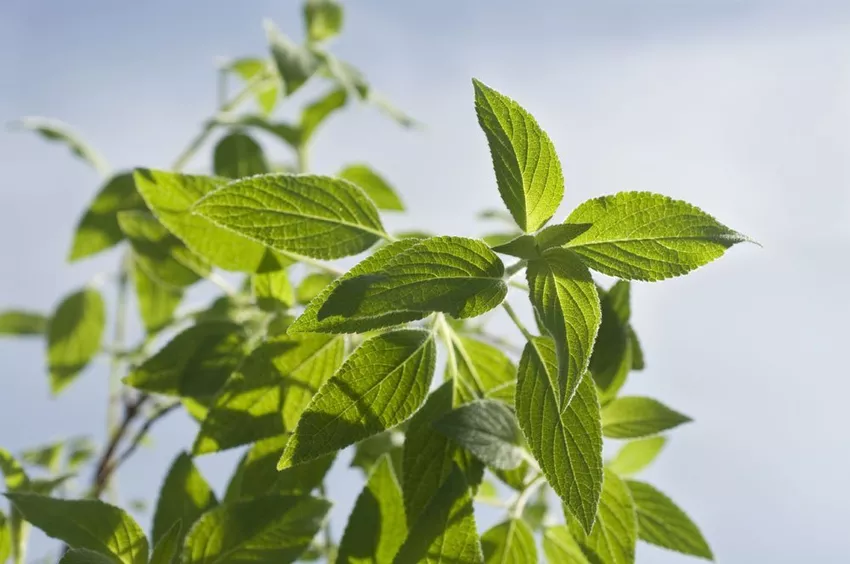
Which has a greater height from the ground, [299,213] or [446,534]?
[299,213]

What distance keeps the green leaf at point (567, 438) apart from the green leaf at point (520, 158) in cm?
13

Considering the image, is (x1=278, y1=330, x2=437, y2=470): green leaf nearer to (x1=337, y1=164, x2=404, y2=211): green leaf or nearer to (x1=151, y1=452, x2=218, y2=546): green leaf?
(x1=151, y1=452, x2=218, y2=546): green leaf

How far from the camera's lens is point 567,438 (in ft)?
2.13

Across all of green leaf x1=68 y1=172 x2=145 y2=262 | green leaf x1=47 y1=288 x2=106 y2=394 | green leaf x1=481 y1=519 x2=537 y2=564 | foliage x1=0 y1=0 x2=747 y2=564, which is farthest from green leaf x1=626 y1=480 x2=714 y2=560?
green leaf x1=47 y1=288 x2=106 y2=394

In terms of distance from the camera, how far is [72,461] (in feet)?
6.20

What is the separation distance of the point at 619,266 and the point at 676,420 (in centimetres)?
31

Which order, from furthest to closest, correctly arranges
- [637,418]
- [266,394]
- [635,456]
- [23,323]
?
1. [23,323]
2. [635,456]
3. [637,418]
4. [266,394]

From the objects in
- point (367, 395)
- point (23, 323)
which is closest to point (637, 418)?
point (367, 395)

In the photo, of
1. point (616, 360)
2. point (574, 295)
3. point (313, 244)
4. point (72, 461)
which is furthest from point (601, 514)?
point (72, 461)

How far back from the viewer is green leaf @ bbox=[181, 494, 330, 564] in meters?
0.79

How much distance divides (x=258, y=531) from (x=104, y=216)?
83 centimetres

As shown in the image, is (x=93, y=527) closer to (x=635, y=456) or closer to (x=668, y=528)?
(x=668, y=528)

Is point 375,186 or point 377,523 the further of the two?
point 375,186

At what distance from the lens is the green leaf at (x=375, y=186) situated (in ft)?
4.25
